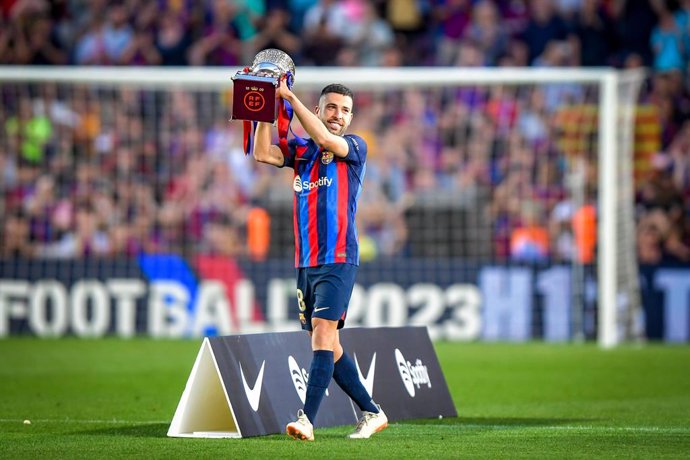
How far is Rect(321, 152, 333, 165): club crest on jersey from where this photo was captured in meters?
7.87

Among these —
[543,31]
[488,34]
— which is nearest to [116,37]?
[488,34]

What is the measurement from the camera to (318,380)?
25.4ft

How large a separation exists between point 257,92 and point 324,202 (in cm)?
77

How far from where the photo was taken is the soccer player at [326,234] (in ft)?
25.3

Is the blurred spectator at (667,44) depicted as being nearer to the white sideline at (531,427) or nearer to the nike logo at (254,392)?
the white sideline at (531,427)

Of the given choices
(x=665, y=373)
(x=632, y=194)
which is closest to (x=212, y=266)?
(x=632, y=194)

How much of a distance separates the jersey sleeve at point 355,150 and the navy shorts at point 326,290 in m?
0.61

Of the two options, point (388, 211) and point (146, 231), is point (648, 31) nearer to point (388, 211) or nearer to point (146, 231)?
point (388, 211)

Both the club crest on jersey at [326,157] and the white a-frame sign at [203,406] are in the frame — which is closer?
the club crest on jersey at [326,157]

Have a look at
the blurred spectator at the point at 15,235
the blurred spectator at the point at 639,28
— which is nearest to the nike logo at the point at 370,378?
the blurred spectator at the point at 15,235

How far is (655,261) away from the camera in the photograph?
18.8m

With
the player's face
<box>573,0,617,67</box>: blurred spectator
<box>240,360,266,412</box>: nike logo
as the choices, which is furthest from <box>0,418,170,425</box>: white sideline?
<box>573,0,617,67</box>: blurred spectator

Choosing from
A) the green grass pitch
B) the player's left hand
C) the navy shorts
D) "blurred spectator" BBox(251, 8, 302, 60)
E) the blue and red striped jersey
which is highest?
"blurred spectator" BBox(251, 8, 302, 60)

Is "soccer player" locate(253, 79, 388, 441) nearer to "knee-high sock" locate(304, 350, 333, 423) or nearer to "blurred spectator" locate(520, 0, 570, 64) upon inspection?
"knee-high sock" locate(304, 350, 333, 423)
